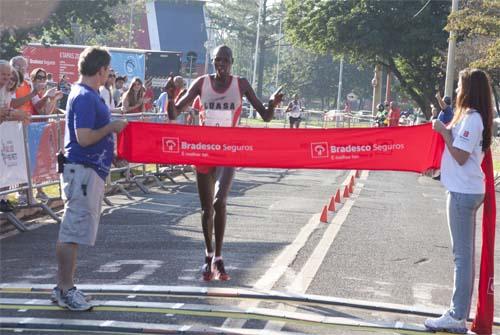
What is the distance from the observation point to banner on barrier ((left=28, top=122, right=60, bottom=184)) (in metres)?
13.7

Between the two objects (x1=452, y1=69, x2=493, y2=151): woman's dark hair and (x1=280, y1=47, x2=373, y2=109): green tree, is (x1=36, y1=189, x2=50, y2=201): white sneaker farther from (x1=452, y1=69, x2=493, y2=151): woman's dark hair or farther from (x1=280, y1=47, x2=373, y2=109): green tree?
(x1=280, y1=47, x2=373, y2=109): green tree

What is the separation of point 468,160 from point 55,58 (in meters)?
42.4

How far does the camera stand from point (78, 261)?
32.9ft

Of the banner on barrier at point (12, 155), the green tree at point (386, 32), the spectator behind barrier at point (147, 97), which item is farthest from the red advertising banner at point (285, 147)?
the green tree at point (386, 32)

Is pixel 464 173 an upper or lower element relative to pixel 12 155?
upper

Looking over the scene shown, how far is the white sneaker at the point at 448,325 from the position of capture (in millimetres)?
7254

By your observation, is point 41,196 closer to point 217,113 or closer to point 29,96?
point 29,96

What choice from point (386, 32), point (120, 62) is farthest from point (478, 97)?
point (386, 32)

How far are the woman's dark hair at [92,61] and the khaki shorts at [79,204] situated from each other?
27.0 inches

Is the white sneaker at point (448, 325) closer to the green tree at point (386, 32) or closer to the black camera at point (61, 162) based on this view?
the black camera at point (61, 162)

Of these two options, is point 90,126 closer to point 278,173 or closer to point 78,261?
point 78,261

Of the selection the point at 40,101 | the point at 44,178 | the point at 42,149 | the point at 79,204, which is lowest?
the point at 44,178

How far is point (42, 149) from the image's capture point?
46.2 ft

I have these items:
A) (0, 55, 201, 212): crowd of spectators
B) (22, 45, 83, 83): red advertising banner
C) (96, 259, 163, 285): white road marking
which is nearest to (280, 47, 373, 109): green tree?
(22, 45, 83, 83): red advertising banner
